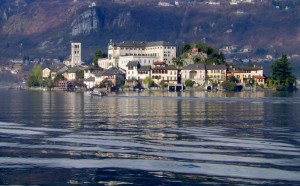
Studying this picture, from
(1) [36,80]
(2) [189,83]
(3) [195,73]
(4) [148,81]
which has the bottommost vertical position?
(2) [189,83]

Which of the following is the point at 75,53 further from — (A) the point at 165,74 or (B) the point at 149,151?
(B) the point at 149,151

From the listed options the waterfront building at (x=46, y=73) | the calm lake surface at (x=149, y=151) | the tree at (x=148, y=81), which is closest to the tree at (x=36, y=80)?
the waterfront building at (x=46, y=73)

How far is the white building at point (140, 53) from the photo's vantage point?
145 meters

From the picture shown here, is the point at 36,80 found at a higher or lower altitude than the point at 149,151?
higher

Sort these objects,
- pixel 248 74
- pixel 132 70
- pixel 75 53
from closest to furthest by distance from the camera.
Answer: pixel 248 74
pixel 132 70
pixel 75 53

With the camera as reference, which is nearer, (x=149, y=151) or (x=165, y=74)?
(x=149, y=151)

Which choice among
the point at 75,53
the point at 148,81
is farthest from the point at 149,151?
→ the point at 75,53

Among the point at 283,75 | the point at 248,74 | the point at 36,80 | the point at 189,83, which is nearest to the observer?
the point at 283,75

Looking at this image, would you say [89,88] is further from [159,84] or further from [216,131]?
[216,131]

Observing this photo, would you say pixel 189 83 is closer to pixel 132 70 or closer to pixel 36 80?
pixel 132 70

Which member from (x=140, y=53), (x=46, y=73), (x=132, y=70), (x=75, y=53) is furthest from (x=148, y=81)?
(x=75, y=53)

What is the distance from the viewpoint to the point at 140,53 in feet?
500

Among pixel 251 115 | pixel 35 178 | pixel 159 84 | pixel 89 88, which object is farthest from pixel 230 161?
pixel 89 88

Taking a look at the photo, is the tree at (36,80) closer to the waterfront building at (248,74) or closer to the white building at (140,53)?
the white building at (140,53)
